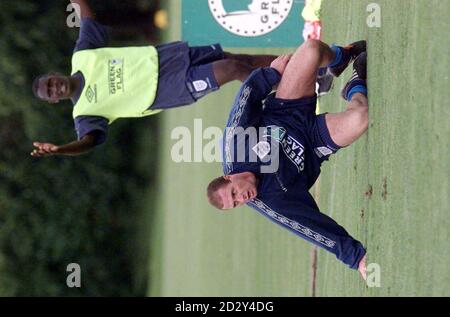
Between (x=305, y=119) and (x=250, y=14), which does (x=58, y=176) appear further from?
(x=305, y=119)

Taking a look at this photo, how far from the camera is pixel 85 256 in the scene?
579cm

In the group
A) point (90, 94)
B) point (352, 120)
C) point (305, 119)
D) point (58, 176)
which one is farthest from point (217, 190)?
point (58, 176)

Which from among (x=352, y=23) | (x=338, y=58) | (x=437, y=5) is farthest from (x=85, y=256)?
(x=437, y=5)

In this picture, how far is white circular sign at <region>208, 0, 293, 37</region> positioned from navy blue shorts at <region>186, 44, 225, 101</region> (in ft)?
1.23

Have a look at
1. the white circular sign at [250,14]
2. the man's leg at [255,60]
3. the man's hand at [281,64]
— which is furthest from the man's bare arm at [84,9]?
the man's hand at [281,64]

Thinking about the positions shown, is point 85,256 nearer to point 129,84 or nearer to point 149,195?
point 149,195

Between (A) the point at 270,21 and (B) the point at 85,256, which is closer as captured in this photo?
(A) the point at 270,21

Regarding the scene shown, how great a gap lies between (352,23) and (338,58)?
0.62 metres

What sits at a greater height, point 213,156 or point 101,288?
point 213,156

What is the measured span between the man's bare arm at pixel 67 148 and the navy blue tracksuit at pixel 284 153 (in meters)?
0.51

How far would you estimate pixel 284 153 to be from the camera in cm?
233

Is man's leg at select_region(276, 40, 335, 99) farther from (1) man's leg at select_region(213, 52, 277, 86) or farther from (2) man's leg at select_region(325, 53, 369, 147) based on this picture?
(1) man's leg at select_region(213, 52, 277, 86)

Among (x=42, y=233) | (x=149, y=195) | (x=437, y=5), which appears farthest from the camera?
(x=149, y=195)

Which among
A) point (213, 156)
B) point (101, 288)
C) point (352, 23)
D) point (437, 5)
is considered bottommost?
point (101, 288)
